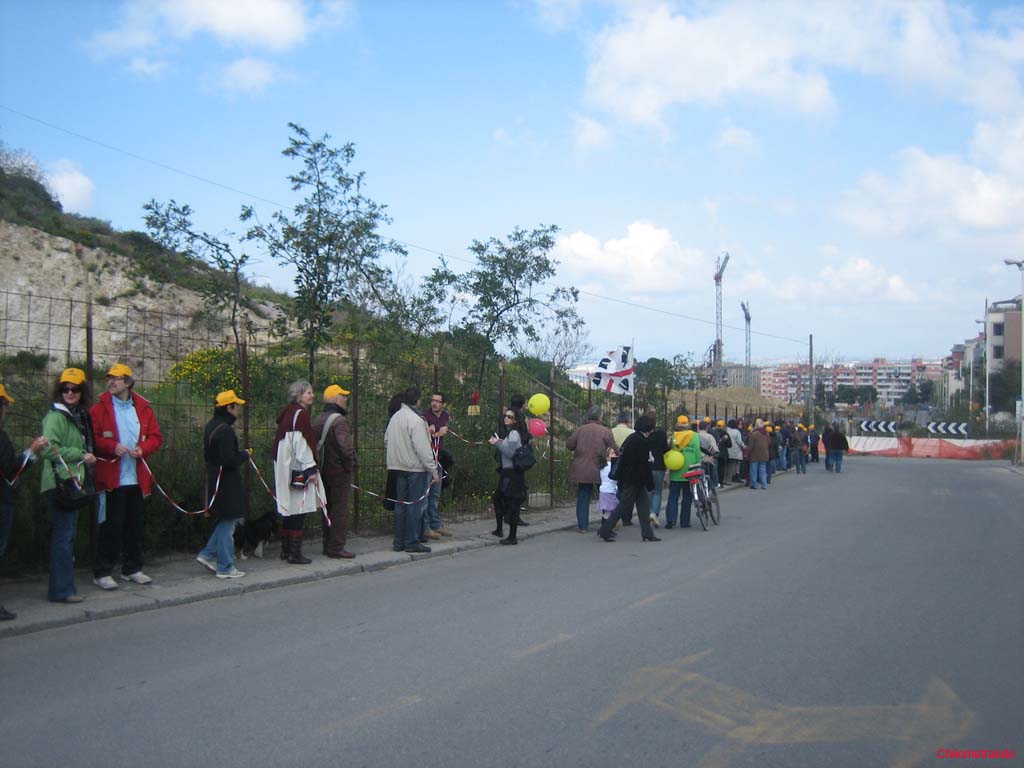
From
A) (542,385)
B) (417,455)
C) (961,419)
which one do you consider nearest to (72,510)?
(417,455)

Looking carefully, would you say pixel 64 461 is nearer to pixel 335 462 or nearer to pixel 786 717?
pixel 335 462

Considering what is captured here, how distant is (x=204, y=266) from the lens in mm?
14430

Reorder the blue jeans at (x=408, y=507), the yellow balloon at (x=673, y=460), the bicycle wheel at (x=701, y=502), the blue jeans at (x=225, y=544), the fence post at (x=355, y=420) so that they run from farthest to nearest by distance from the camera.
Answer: the bicycle wheel at (x=701, y=502) < the yellow balloon at (x=673, y=460) < the fence post at (x=355, y=420) < the blue jeans at (x=408, y=507) < the blue jeans at (x=225, y=544)

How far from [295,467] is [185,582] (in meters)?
1.65

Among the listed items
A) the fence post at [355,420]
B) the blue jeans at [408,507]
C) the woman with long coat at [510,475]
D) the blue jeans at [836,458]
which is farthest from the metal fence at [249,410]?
the blue jeans at [836,458]

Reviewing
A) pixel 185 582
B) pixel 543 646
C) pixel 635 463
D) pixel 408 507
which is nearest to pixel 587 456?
pixel 635 463

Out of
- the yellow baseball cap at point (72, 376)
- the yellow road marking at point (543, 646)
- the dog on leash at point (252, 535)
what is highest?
the yellow baseball cap at point (72, 376)

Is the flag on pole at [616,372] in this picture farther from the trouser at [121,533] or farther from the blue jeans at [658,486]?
the trouser at [121,533]

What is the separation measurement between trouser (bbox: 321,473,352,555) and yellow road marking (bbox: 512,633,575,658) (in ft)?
13.6

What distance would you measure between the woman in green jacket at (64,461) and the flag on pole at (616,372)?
1270 centimetres

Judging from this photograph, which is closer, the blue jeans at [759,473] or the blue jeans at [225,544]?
the blue jeans at [225,544]

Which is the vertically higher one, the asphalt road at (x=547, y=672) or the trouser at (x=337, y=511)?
the trouser at (x=337, y=511)

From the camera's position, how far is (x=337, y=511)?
33.1ft

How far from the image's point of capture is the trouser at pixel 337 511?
10062 mm
